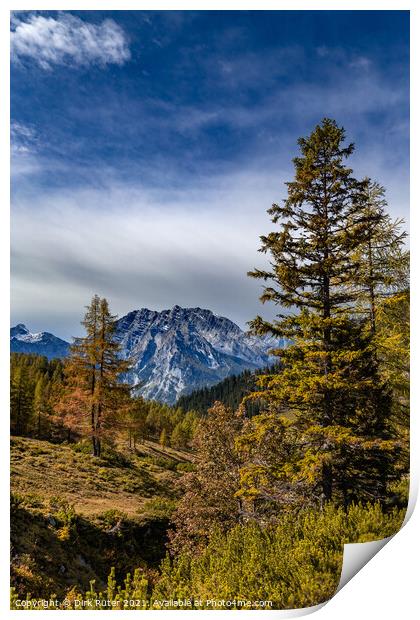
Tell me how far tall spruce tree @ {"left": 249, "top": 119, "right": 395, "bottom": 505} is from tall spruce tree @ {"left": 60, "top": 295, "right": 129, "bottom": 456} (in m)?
9.81

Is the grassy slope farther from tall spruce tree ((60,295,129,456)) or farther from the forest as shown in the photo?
tall spruce tree ((60,295,129,456))

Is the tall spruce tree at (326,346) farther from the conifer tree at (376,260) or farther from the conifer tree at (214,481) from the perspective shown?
the conifer tree at (214,481)

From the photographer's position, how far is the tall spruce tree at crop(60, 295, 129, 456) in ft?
59.7

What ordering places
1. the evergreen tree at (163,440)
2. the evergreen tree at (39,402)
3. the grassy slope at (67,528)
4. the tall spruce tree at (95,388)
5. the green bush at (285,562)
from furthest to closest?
1. the evergreen tree at (163,440)
2. the evergreen tree at (39,402)
3. the tall spruce tree at (95,388)
4. the grassy slope at (67,528)
5. the green bush at (285,562)

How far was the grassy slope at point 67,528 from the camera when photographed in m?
7.67

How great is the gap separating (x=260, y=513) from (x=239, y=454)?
8.80 feet

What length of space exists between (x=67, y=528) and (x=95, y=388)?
36.8ft

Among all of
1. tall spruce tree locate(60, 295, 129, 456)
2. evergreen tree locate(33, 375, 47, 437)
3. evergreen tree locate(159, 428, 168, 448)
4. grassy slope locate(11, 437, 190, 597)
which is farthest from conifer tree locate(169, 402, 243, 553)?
evergreen tree locate(159, 428, 168, 448)

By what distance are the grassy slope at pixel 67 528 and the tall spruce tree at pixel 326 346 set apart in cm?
434

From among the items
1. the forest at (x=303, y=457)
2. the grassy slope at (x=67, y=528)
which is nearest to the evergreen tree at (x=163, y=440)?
the grassy slope at (x=67, y=528)

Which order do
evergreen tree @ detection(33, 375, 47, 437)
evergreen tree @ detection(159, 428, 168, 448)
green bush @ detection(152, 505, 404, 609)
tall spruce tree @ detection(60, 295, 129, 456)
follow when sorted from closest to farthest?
green bush @ detection(152, 505, 404, 609)
tall spruce tree @ detection(60, 295, 129, 456)
evergreen tree @ detection(33, 375, 47, 437)
evergreen tree @ detection(159, 428, 168, 448)

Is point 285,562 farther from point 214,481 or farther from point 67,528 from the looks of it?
point 214,481
